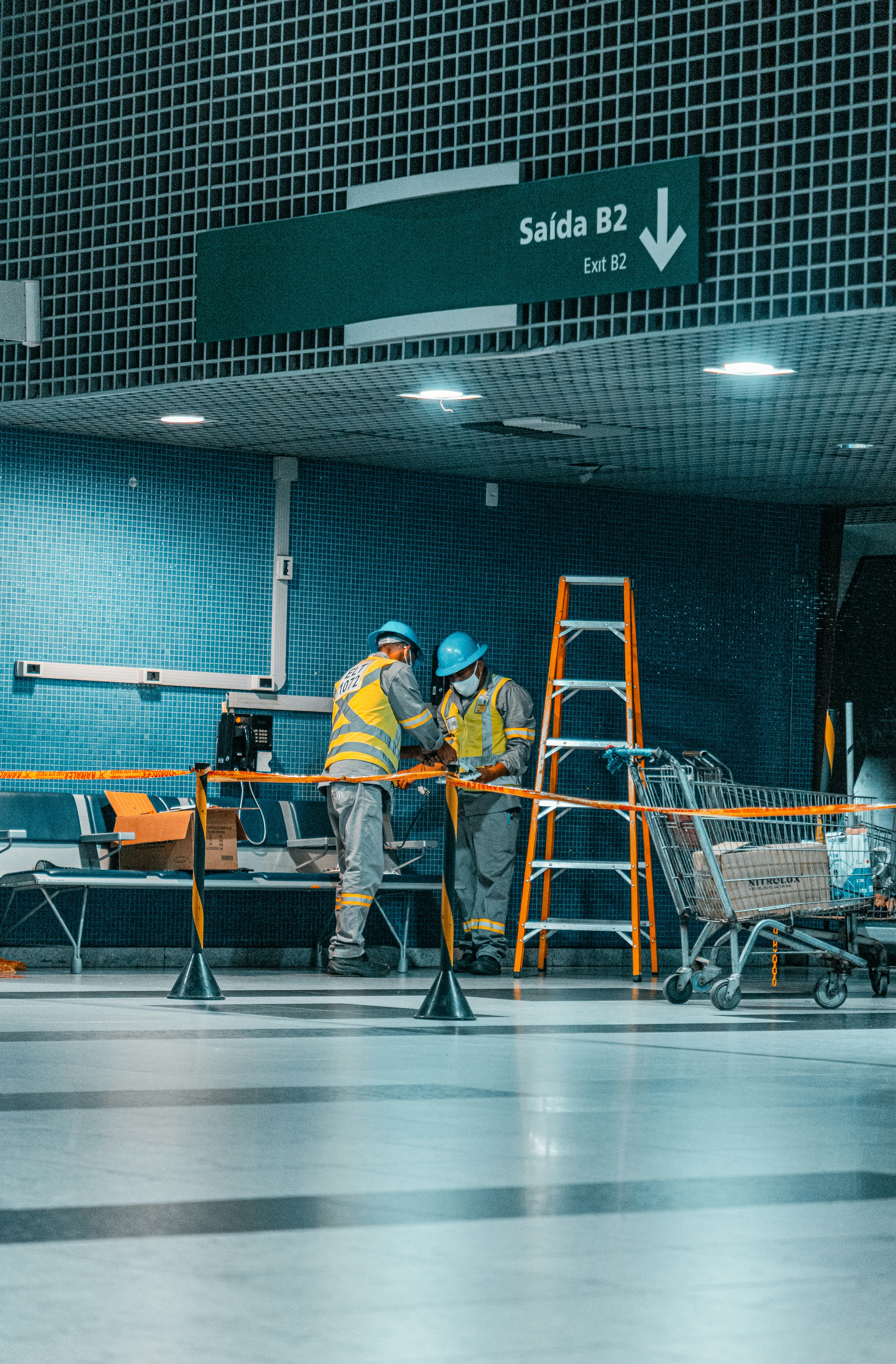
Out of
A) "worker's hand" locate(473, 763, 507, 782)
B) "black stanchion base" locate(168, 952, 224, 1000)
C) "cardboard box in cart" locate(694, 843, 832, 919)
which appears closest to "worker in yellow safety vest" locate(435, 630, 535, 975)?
"worker's hand" locate(473, 763, 507, 782)

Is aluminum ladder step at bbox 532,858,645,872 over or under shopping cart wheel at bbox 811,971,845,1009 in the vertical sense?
over

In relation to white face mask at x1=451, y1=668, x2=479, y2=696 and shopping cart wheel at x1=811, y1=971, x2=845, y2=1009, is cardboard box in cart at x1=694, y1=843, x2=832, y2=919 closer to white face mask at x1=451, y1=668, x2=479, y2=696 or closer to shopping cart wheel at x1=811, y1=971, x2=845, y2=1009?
shopping cart wheel at x1=811, y1=971, x2=845, y2=1009

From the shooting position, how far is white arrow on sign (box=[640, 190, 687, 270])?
8.98m

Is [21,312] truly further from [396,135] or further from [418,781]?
[418,781]

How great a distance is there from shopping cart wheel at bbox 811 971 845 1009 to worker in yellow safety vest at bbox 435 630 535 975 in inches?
118

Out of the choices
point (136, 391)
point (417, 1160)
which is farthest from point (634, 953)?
point (417, 1160)

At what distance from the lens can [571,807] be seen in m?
13.4

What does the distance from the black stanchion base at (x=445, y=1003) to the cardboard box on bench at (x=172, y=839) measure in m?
3.33

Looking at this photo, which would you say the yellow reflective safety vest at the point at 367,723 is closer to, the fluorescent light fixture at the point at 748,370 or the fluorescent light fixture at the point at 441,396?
the fluorescent light fixture at the point at 441,396

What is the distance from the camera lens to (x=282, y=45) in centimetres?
1040

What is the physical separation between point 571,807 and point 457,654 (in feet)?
5.10

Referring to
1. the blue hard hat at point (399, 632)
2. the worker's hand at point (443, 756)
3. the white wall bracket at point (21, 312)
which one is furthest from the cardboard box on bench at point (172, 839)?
the white wall bracket at point (21, 312)

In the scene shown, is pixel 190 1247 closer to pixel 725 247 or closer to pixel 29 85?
pixel 725 247

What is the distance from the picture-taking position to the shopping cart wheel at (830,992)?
9.66m
